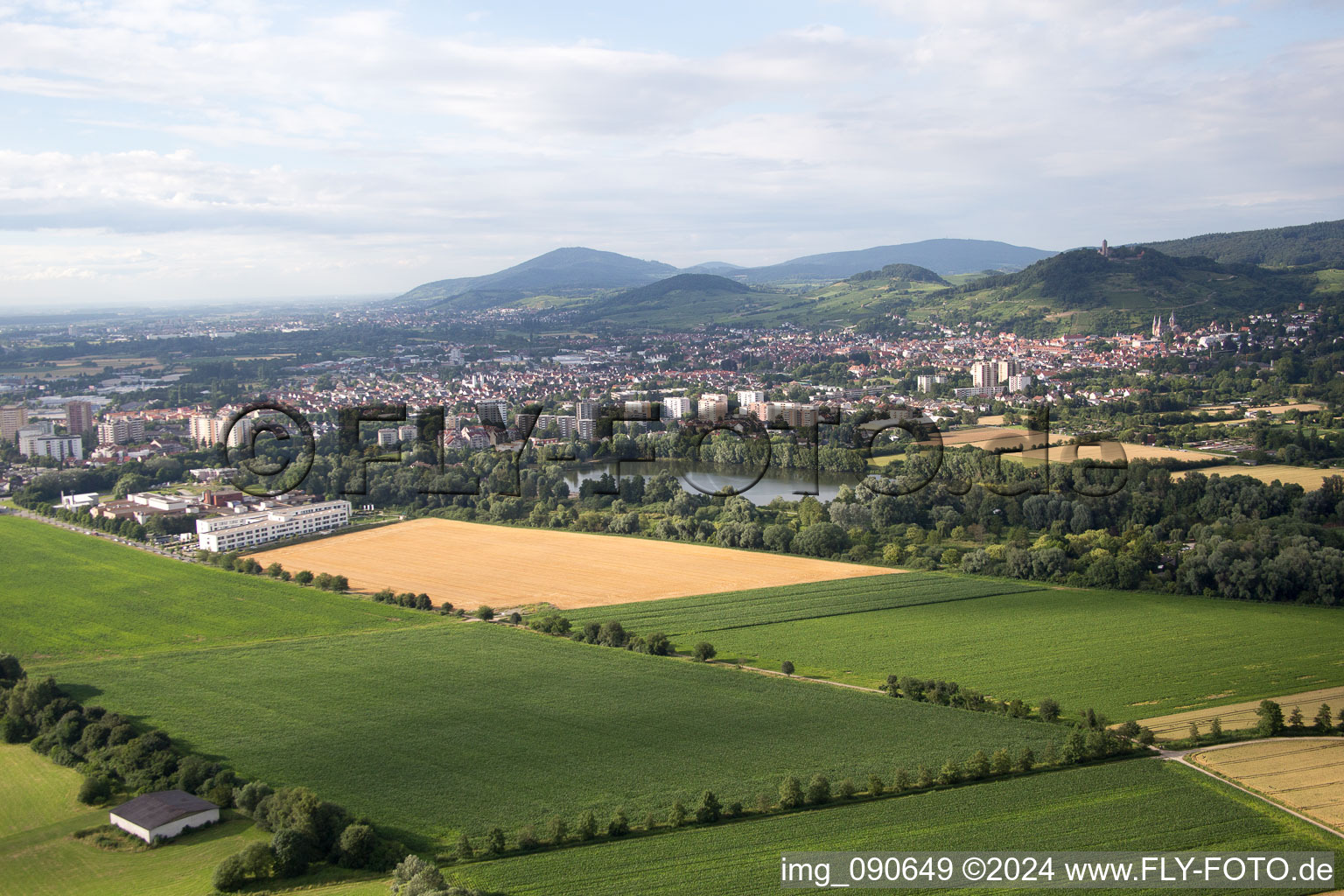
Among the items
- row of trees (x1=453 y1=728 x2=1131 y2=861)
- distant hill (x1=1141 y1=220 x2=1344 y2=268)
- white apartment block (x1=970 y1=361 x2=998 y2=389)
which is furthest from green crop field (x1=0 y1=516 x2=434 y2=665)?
distant hill (x1=1141 y1=220 x2=1344 y2=268)

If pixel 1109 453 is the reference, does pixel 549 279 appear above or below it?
above

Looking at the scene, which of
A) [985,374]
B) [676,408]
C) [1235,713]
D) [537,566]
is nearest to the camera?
[1235,713]

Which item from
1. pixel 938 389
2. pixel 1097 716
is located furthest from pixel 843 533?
pixel 938 389

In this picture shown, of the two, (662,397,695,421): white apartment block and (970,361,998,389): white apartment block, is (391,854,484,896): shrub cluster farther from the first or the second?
(970,361,998,389): white apartment block

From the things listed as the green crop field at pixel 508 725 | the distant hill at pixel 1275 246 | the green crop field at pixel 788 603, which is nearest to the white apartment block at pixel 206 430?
the green crop field at pixel 508 725

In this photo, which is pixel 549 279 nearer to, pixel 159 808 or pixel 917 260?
pixel 917 260

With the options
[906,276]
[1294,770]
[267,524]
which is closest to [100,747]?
[267,524]
